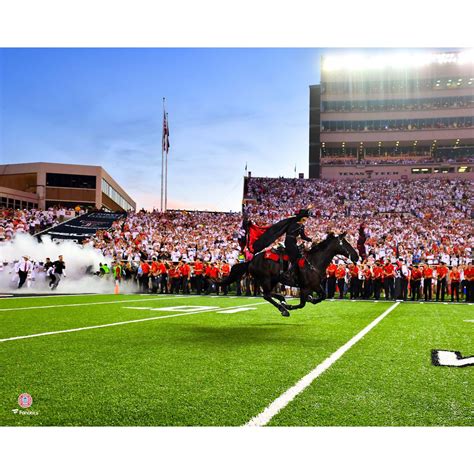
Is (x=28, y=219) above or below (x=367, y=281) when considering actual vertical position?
above

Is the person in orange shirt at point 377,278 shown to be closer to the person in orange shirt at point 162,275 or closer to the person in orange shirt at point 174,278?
the person in orange shirt at point 174,278

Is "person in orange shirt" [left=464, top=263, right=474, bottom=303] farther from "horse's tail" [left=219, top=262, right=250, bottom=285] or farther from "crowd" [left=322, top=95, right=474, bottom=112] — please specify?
"horse's tail" [left=219, top=262, right=250, bottom=285]

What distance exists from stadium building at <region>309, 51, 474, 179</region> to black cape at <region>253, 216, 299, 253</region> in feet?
13.9

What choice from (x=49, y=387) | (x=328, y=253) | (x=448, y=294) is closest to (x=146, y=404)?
(x=49, y=387)

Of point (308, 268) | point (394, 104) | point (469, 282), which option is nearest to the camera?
point (308, 268)

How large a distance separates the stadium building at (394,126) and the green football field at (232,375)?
4576 millimetres

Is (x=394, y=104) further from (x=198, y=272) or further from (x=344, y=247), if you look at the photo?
(x=344, y=247)

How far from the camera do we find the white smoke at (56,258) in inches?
585

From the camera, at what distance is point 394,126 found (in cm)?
1944

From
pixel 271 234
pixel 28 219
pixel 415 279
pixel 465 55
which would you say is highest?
pixel 465 55

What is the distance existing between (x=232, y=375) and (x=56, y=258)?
13.4 meters

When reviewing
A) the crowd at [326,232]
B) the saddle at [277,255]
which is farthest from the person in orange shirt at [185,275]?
the saddle at [277,255]

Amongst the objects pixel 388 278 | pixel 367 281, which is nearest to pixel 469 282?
pixel 388 278

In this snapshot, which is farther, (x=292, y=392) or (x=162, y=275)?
(x=162, y=275)
